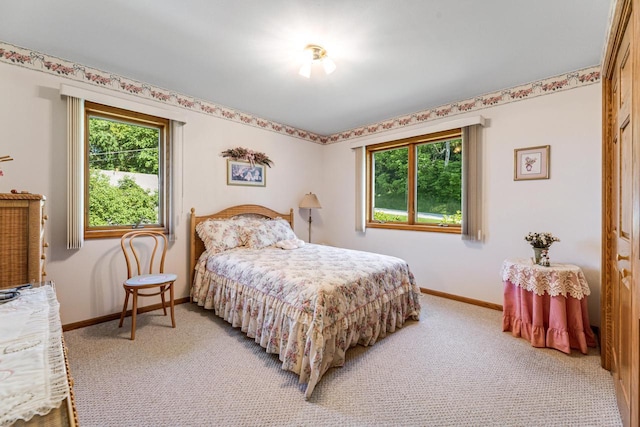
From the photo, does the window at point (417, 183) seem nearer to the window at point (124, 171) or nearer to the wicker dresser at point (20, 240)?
the window at point (124, 171)

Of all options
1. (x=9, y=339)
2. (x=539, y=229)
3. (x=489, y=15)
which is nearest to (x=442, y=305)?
(x=539, y=229)

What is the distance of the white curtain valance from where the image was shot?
2459mm

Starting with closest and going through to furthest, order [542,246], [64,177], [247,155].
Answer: [542,246] < [64,177] < [247,155]

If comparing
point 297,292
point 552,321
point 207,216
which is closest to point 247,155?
point 207,216

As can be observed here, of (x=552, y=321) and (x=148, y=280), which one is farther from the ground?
(x=148, y=280)

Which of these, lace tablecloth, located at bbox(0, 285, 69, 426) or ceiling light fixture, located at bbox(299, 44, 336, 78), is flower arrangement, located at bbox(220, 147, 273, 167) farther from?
lace tablecloth, located at bbox(0, 285, 69, 426)

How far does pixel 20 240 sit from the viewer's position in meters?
1.55

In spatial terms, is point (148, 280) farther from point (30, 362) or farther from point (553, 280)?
point (553, 280)

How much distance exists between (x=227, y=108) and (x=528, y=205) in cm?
382

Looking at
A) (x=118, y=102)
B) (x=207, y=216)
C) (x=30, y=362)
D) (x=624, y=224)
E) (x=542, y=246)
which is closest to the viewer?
(x=30, y=362)

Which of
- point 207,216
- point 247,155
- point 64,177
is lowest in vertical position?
point 207,216

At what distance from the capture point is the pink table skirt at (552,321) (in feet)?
7.26

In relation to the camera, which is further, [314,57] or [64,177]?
[64,177]

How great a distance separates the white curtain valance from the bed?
1158 mm
